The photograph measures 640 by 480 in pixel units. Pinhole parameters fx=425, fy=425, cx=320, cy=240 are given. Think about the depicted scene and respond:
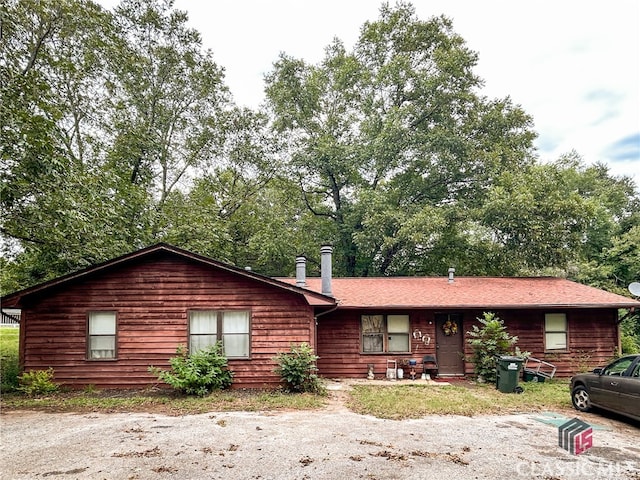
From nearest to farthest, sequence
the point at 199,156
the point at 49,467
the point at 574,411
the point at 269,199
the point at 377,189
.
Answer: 1. the point at 49,467
2. the point at 574,411
3. the point at 199,156
4. the point at 377,189
5. the point at 269,199

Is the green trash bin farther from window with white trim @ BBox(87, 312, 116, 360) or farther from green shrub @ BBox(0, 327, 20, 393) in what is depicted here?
green shrub @ BBox(0, 327, 20, 393)

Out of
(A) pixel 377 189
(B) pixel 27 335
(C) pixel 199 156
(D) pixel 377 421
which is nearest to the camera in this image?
(D) pixel 377 421

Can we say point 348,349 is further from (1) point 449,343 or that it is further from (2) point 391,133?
(2) point 391,133

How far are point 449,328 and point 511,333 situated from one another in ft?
6.11

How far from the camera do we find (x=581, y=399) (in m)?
8.82

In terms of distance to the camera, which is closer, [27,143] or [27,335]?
[27,143]

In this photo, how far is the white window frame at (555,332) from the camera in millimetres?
12742

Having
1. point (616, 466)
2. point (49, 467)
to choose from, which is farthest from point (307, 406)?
point (616, 466)

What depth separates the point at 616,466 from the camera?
552 centimetres

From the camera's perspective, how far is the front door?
41.7 feet

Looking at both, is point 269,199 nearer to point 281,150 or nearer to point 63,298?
point 281,150

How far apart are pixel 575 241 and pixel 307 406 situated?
49.1 feet

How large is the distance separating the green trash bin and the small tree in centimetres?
77

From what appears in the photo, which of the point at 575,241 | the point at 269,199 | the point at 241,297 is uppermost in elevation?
the point at 269,199
